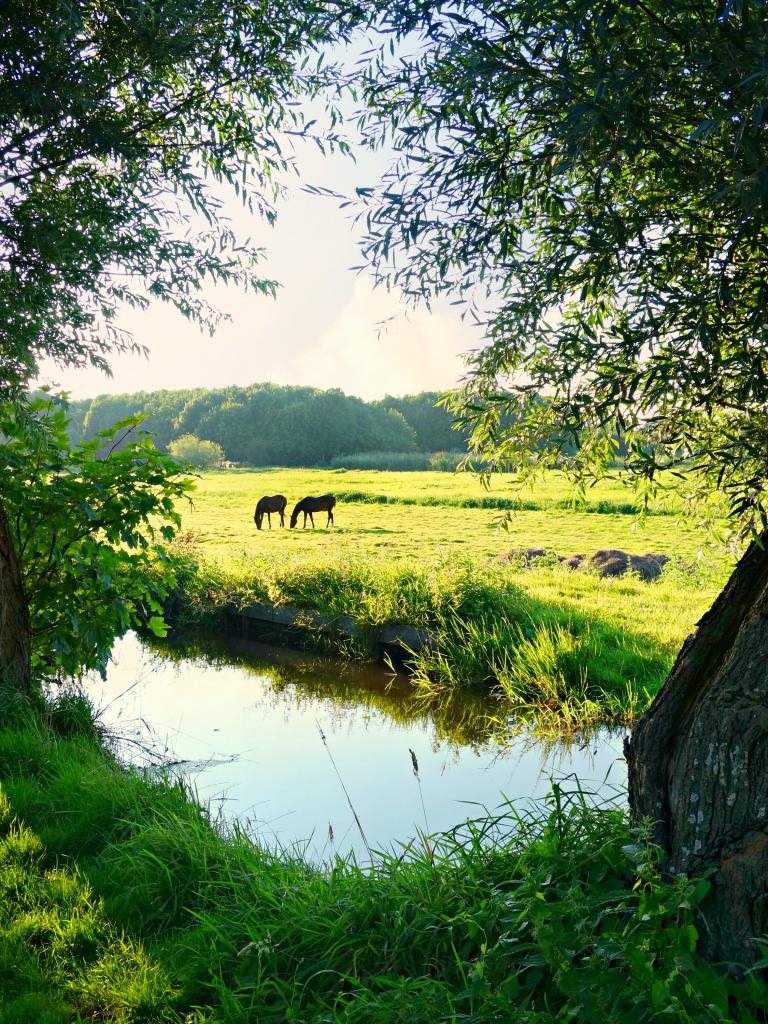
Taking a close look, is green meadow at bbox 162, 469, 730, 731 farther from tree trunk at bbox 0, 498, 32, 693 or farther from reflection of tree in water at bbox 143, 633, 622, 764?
tree trunk at bbox 0, 498, 32, 693

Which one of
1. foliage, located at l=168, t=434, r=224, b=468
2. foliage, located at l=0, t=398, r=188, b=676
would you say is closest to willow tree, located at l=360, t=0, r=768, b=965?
foliage, located at l=0, t=398, r=188, b=676

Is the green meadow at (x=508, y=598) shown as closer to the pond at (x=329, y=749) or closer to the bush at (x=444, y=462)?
the pond at (x=329, y=749)

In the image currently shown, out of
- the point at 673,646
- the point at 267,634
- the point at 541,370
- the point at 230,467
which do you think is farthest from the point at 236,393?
the point at 541,370

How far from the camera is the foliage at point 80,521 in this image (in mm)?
5742

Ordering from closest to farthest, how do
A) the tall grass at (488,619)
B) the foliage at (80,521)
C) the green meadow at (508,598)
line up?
the foliage at (80,521) → the green meadow at (508,598) → the tall grass at (488,619)

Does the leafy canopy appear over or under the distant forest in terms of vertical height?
under

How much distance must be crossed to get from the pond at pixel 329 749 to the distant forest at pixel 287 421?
123 ft

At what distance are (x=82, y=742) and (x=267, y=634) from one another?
22.0ft

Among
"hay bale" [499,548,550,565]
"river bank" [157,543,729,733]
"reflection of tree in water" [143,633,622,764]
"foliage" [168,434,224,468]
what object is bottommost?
"reflection of tree in water" [143,633,622,764]

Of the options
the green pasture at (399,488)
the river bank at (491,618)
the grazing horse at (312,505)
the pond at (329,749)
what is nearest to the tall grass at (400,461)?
the green pasture at (399,488)

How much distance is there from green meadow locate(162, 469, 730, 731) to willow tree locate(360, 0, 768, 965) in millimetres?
785

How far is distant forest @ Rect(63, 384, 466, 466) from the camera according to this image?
53938mm

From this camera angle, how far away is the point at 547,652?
889 centimetres

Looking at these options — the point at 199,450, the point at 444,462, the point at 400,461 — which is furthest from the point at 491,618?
the point at 199,450
